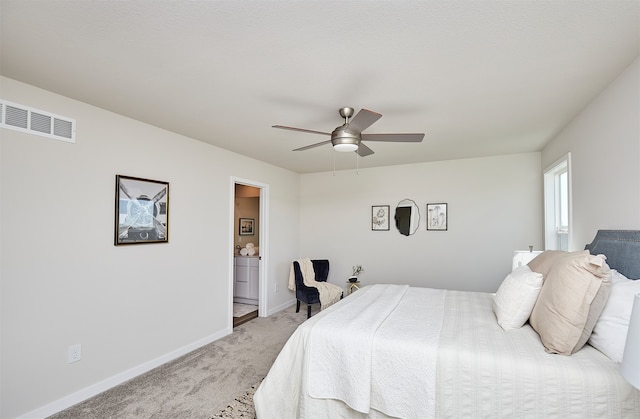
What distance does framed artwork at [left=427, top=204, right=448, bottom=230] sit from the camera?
15.5 feet

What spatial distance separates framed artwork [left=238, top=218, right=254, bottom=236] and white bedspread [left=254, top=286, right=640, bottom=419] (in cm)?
426

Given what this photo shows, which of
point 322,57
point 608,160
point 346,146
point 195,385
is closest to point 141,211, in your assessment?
point 195,385

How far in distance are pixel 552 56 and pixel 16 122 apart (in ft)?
11.7

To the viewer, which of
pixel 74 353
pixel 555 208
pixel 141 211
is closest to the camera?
pixel 74 353

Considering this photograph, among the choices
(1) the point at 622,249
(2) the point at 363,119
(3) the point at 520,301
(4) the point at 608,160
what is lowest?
(3) the point at 520,301

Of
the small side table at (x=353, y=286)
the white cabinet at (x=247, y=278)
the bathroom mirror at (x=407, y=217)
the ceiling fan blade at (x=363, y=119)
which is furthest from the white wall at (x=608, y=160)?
the white cabinet at (x=247, y=278)

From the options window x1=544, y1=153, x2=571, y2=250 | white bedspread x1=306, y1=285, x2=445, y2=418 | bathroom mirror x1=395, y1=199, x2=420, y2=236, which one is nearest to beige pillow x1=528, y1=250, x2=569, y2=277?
white bedspread x1=306, y1=285, x2=445, y2=418

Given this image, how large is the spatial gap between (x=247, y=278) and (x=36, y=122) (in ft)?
11.9

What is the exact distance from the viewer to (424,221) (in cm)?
487

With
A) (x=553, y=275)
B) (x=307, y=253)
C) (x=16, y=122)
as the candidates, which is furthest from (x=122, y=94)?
(x=307, y=253)

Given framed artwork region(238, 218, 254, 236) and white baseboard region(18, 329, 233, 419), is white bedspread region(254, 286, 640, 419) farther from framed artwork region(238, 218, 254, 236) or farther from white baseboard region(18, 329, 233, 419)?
framed artwork region(238, 218, 254, 236)

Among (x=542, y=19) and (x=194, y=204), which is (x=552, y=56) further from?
(x=194, y=204)

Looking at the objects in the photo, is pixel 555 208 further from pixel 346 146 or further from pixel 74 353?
pixel 74 353

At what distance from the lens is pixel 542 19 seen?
1.53m
